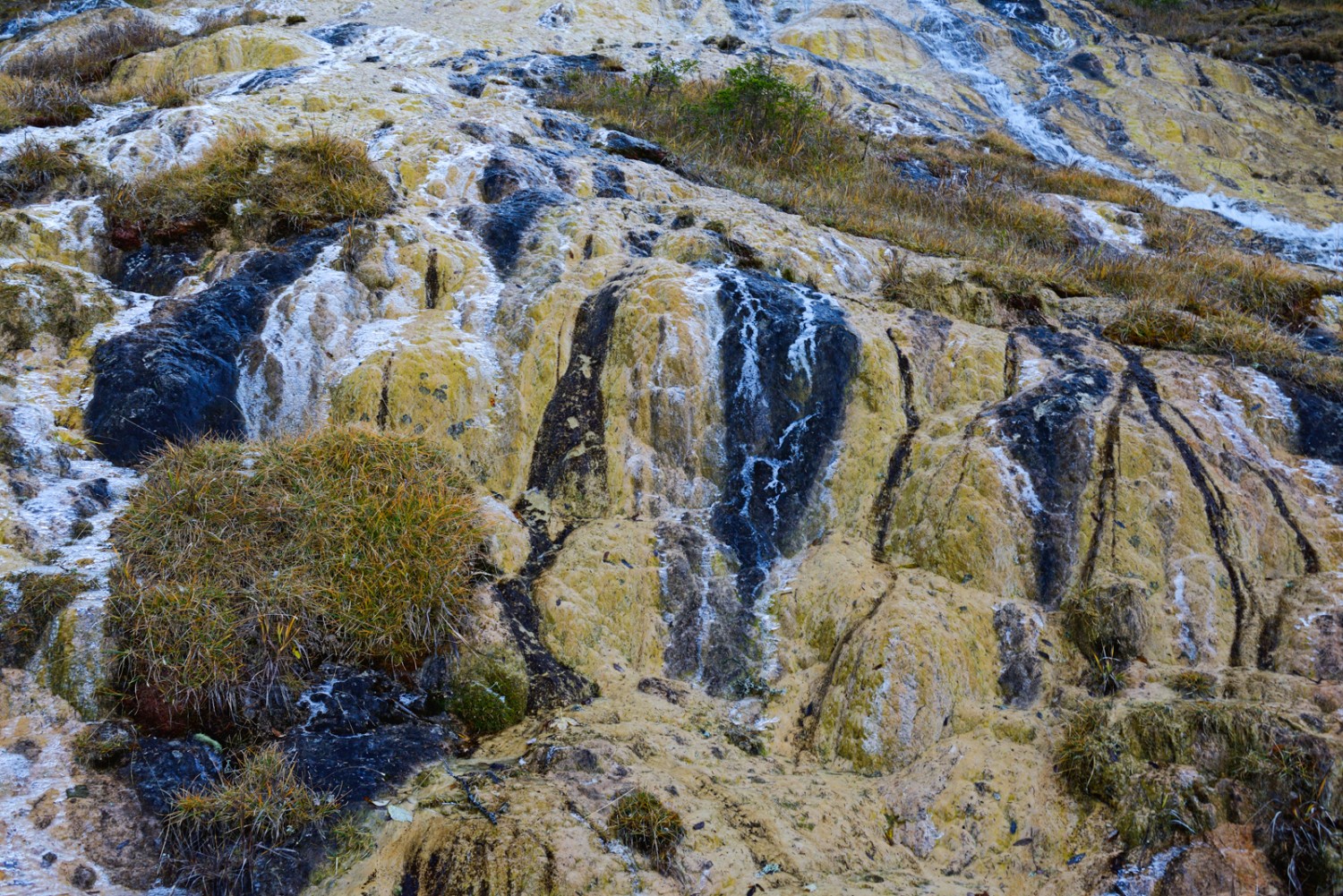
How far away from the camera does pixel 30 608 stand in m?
4.97

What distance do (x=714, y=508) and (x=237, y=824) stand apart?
422 centimetres

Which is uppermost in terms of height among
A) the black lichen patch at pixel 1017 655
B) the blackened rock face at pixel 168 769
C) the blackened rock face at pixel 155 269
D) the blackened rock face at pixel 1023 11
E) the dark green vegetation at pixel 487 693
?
the blackened rock face at pixel 1023 11

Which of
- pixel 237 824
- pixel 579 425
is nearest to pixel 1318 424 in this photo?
pixel 579 425

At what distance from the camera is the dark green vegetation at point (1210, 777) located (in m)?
4.37

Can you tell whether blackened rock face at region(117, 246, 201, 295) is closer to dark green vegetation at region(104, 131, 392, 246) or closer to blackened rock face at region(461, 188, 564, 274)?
dark green vegetation at region(104, 131, 392, 246)

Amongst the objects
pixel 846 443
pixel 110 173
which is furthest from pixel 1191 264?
pixel 110 173

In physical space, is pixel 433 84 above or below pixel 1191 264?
above

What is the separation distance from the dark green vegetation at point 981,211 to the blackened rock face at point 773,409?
196 centimetres

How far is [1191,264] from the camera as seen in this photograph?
11.8 m

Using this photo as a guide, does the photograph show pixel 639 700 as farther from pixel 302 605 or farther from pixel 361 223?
pixel 361 223

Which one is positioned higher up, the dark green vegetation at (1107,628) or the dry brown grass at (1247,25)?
the dry brown grass at (1247,25)

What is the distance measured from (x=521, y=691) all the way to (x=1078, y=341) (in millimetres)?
6613

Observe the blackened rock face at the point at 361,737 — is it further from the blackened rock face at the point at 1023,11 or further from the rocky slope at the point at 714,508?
the blackened rock face at the point at 1023,11

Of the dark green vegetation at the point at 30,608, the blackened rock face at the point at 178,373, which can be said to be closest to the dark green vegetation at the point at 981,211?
the blackened rock face at the point at 178,373
